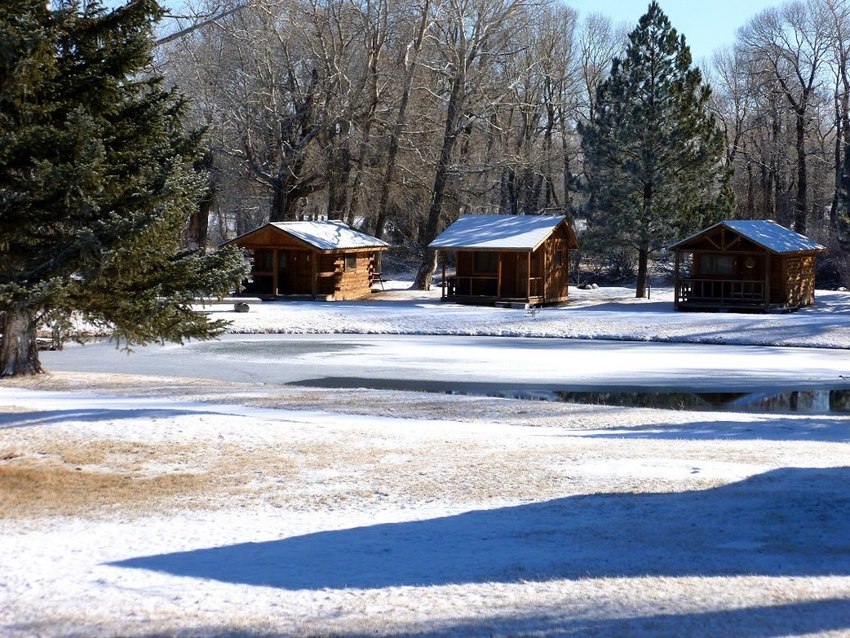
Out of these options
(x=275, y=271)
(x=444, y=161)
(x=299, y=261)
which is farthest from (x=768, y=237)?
(x=275, y=271)

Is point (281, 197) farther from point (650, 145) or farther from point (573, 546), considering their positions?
point (573, 546)

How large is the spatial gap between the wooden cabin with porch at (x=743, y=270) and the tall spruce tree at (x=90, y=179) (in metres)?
31.5

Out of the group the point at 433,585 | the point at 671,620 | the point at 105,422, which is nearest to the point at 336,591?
the point at 433,585

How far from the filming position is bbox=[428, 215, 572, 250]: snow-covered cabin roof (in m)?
43.8

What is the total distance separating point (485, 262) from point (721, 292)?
9772mm

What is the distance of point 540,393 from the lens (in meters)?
22.4

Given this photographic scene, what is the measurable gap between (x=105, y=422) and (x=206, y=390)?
595cm

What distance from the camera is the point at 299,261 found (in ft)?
147

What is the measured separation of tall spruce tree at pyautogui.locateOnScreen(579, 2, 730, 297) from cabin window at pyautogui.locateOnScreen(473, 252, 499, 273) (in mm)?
5141

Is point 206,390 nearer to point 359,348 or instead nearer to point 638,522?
point 359,348

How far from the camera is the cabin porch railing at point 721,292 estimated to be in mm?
42438

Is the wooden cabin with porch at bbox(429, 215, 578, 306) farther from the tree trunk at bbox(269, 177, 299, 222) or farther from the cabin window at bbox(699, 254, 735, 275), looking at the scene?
the tree trunk at bbox(269, 177, 299, 222)

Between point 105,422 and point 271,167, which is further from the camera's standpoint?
point 271,167

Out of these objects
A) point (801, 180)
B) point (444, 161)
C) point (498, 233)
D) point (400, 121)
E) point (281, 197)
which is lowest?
point (498, 233)
